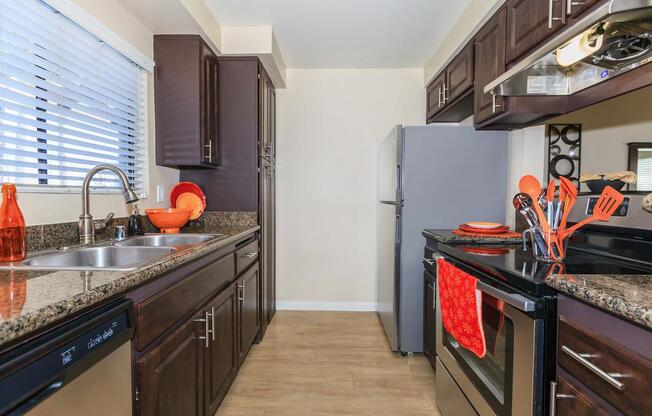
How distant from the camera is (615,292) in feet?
2.72

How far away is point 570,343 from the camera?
36.9 inches

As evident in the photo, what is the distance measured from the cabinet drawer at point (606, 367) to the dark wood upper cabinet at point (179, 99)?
2176 millimetres

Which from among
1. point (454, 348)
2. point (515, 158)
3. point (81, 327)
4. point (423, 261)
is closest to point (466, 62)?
point (515, 158)

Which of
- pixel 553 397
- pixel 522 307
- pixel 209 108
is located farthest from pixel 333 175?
pixel 553 397

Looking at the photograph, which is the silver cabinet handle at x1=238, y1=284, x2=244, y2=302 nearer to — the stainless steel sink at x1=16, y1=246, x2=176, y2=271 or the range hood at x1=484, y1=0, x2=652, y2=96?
the stainless steel sink at x1=16, y1=246, x2=176, y2=271

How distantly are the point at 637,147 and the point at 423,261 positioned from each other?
1.29m

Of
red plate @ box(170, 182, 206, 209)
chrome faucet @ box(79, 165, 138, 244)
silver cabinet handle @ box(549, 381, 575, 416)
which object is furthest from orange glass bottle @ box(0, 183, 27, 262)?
silver cabinet handle @ box(549, 381, 575, 416)

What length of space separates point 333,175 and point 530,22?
7.22 feet

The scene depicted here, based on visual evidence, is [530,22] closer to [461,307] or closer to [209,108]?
[461,307]

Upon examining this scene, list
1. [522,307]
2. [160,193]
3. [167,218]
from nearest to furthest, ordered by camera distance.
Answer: [522,307] < [167,218] < [160,193]

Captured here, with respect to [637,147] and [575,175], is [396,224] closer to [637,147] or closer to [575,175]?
[575,175]

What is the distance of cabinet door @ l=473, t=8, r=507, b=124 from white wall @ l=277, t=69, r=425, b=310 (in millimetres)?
1405

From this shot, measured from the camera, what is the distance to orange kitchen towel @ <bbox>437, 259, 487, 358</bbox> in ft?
4.41

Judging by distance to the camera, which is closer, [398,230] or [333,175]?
[398,230]
